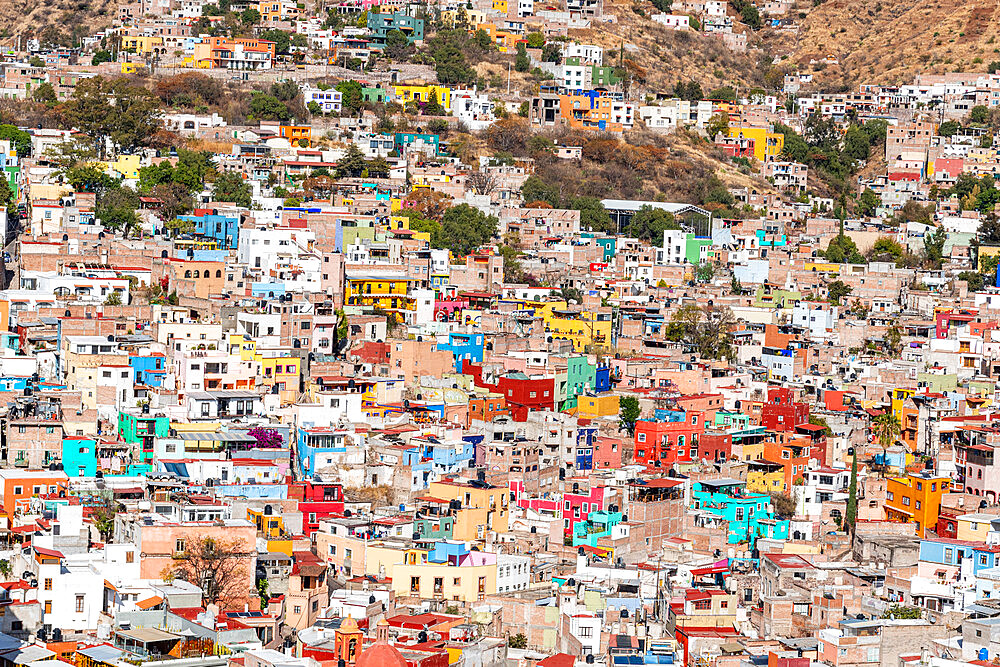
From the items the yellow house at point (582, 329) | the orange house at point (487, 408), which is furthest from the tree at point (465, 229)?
the orange house at point (487, 408)

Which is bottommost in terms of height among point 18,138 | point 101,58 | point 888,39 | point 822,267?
point 822,267

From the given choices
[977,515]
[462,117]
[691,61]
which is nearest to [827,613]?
[977,515]

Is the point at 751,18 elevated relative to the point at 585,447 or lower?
elevated

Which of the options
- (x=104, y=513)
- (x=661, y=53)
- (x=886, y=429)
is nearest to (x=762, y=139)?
(x=661, y=53)

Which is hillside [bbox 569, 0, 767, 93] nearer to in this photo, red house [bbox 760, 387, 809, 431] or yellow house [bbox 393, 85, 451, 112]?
yellow house [bbox 393, 85, 451, 112]

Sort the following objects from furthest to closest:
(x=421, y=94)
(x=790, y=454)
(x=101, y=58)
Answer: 1. (x=101, y=58)
2. (x=421, y=94)
3. (x=790, y=454)

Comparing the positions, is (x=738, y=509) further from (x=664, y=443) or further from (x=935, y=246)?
(x=935, y=246)

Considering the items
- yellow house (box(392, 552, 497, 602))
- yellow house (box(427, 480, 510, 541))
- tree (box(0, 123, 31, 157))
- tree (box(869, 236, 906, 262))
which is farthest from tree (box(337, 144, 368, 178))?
yellow house (box(392, 552, 497, 602))
